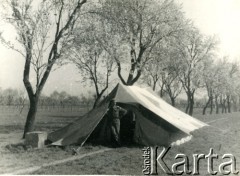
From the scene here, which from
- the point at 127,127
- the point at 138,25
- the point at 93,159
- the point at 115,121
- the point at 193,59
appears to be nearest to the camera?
A: the point at 93,159

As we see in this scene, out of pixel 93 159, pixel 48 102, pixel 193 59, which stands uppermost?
pixel 193 59

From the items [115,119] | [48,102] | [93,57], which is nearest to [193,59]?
[93,57]

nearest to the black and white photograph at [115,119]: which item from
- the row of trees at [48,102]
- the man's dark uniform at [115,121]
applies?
the man's dark uniform at [115,121]

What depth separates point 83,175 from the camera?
9258 millimetres

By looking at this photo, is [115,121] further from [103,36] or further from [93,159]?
[103,36]

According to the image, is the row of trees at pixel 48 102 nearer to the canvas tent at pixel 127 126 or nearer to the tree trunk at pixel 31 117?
the tree trunk at pixel 31 117

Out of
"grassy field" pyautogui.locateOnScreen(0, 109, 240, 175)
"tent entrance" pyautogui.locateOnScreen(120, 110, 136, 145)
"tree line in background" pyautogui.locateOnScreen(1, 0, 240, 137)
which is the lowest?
"grassy field" pyautogui.locateOnScreen(0, 109, 240, 175)

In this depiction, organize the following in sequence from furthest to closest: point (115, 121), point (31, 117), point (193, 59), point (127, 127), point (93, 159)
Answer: point (193, 59) → point (31, 117) → point (127, 127) → point (115, 121) → point (93, 159)

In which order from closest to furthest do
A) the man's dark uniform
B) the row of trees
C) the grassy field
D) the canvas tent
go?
1. the grassy field
2. the canvas tent
3. the man's dark uniform
4. the row of trees

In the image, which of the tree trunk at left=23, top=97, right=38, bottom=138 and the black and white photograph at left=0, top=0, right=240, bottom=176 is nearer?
the black and white photograph at left=0, top=0, right=240, bottom=176

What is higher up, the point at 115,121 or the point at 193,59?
the point at 193,59

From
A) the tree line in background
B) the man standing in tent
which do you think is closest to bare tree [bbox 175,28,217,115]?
the tree line in background

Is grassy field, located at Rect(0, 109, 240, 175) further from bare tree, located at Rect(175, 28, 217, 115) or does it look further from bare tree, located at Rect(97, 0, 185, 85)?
bare tree, located at Rect(175, 28, 217, 115)

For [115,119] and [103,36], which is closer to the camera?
[115,119]
